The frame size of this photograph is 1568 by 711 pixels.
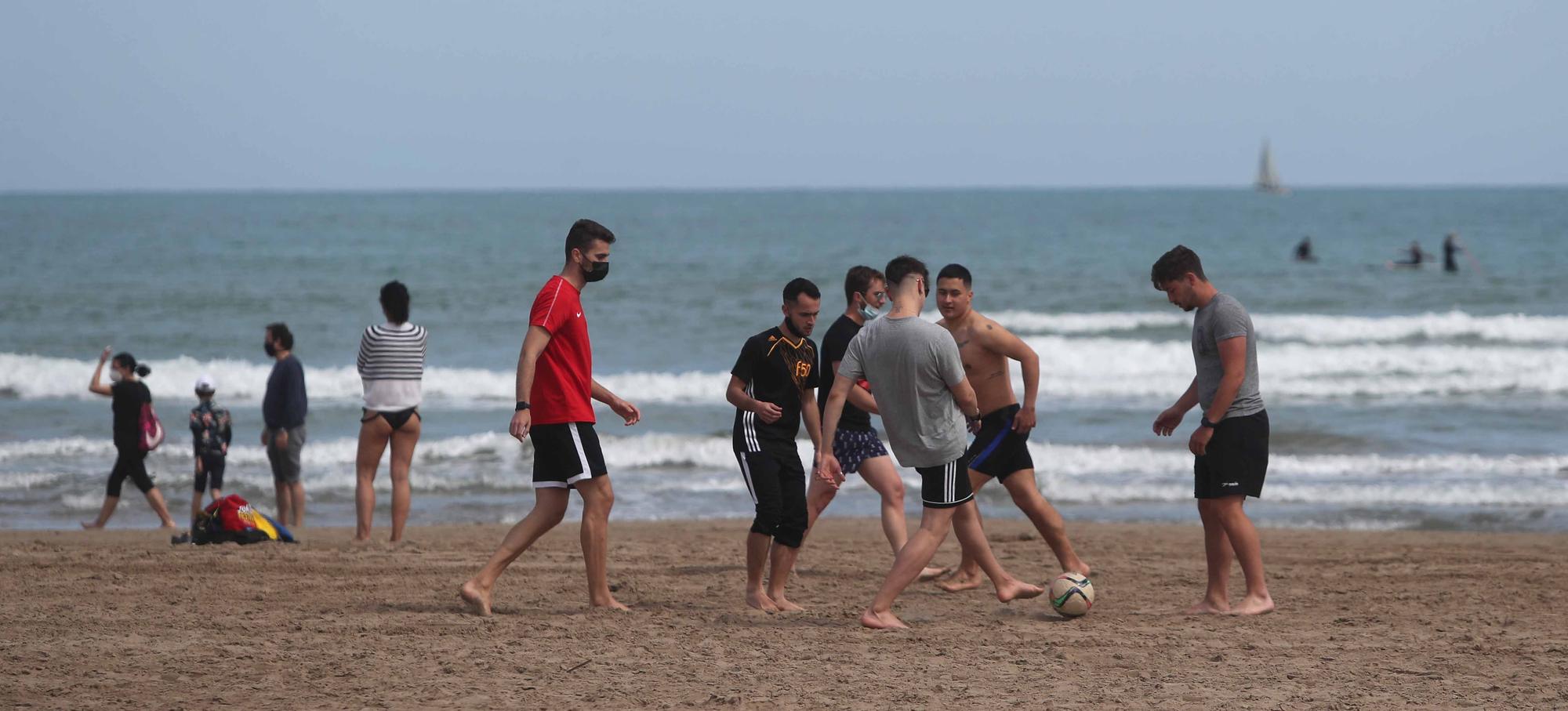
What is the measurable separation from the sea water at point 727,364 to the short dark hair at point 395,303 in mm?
2996

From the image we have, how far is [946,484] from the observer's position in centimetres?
592

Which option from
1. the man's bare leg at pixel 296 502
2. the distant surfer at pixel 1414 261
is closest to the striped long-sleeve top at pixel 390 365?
the man's bare leg at pixel 296 502

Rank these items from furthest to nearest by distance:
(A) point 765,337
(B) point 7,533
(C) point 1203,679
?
(B) point 7,533 → (A) point 765,337 → (C) point 1203,679

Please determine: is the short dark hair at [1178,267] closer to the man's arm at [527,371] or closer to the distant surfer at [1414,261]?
the man's arm at [527,371]

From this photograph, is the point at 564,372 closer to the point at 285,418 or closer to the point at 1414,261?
the point at 285,418

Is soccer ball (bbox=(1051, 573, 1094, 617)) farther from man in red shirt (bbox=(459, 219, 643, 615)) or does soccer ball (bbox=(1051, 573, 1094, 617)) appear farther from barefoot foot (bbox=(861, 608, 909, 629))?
man in red shirt (bbox=(459, 219, 643, 615))

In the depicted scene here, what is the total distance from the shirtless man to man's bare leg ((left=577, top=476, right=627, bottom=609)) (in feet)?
5.97

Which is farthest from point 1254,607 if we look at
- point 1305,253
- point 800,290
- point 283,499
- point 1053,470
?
point 1305,253

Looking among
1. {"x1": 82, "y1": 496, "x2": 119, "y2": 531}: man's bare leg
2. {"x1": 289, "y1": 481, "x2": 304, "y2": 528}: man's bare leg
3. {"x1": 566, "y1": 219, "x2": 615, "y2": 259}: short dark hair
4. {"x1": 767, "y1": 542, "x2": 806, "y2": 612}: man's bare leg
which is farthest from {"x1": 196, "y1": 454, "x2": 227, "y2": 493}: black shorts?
{"x1": 767, "y1": 542, "x2": 806, "y2": 612}: man's bare leg

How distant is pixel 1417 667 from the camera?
5426mm

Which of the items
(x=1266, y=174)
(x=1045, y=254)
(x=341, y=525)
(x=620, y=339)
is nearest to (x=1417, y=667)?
(x=341, y=525)

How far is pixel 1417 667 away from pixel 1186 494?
5948mm

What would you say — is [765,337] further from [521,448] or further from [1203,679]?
[521,448]

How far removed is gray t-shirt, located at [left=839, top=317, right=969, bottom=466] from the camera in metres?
5.76
